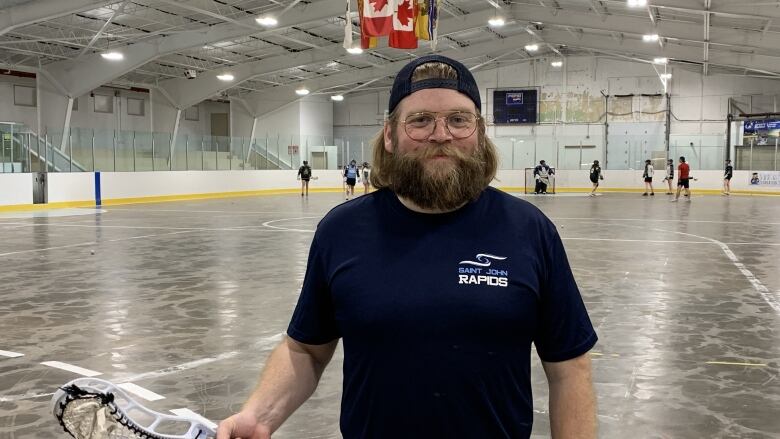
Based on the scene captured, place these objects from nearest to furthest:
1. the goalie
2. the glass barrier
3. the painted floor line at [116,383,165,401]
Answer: the painted floor line at [116,383,165,401], the glass barrier, the goalie

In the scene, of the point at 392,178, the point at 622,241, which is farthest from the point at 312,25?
the point at 392,178

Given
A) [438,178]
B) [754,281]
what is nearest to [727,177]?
[754,281]

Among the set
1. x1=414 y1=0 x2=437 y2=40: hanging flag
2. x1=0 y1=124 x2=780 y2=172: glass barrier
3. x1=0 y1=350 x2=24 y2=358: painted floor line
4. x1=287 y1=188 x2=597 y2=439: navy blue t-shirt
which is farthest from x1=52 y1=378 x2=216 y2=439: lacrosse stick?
x1=0 y1=124 x2=780 y2=172: glass barrier

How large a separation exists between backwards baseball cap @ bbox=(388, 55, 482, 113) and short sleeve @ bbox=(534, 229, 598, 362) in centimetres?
51

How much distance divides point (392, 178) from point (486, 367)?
2.07ft

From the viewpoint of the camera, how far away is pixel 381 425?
2074 mm

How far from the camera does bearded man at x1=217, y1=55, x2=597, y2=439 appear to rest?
2.02m

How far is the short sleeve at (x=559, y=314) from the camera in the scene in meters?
2.10

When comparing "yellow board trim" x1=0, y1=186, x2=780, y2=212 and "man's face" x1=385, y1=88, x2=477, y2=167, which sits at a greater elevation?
"man's face" x1=385, y1=88, x2=477, y2=167

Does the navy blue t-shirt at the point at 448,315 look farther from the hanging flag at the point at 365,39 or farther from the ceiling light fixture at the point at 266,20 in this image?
the ceiling light fixture at the point at 266,20

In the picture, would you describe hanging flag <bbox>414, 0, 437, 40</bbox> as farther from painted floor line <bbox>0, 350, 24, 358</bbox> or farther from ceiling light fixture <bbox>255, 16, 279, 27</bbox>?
painted floor line <bbox>0, 350, 24, 358</bbox>

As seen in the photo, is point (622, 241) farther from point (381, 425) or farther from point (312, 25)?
point (312, 25)

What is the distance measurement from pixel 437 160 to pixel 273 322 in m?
6.05

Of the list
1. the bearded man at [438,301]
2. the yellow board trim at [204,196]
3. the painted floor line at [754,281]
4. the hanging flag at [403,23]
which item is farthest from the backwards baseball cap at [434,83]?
the yellow board trim at [204,196]
